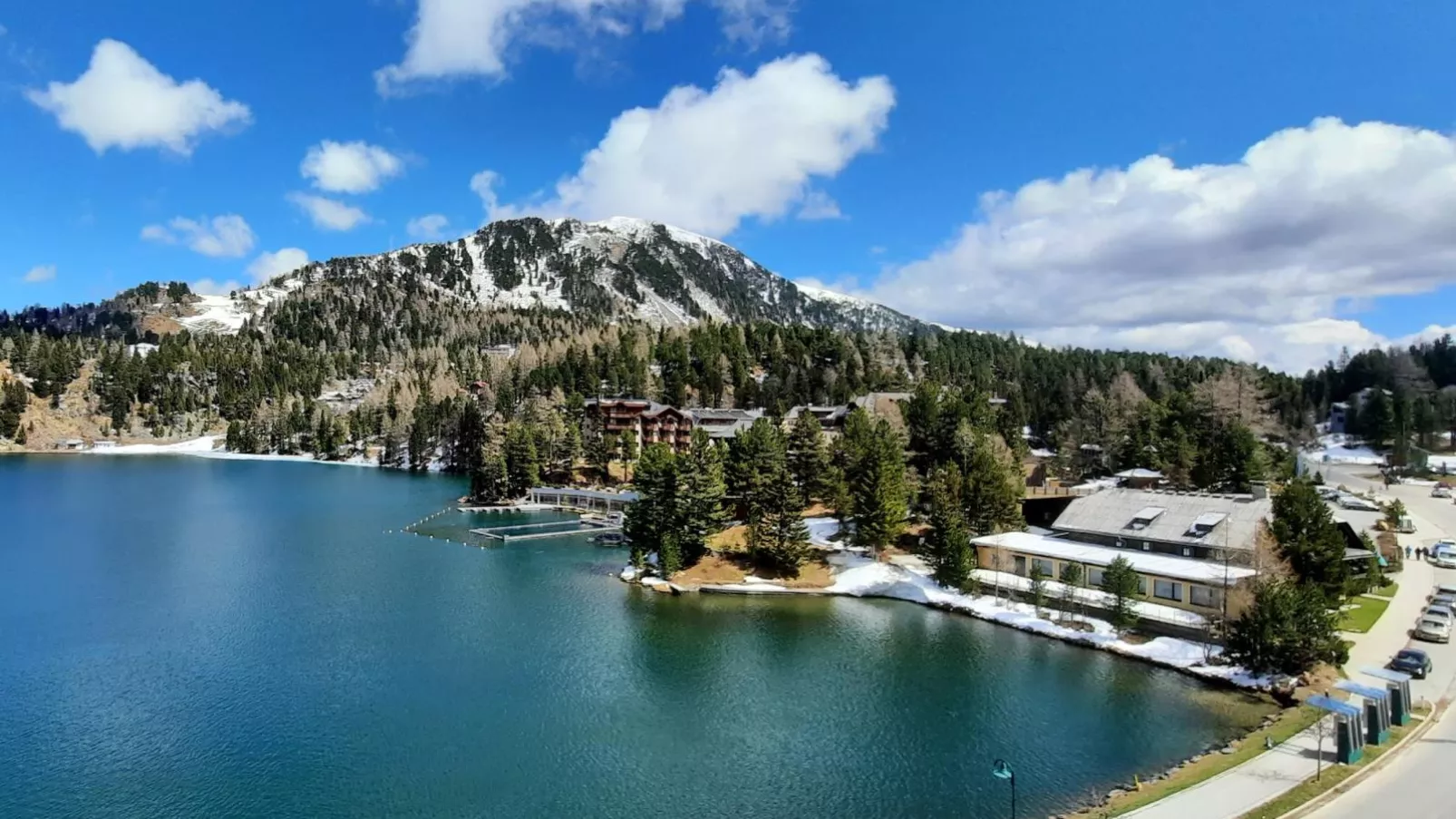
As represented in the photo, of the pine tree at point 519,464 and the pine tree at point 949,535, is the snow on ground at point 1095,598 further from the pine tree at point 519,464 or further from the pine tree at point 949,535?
the pine tree at point 519,464

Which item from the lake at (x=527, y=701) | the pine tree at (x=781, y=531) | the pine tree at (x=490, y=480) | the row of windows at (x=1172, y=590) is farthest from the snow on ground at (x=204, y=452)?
the row of windows at (x=1172, y=590)

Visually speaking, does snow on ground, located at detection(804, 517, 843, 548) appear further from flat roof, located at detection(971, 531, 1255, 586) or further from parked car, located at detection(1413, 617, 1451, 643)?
parked car, located at detection(1413, 617, 1451, 643)

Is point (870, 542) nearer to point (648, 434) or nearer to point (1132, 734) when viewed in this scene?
point (1132, 734)

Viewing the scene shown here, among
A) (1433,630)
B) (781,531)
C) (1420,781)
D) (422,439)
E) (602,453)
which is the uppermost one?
(422,439)

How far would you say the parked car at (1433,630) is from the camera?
113 ft

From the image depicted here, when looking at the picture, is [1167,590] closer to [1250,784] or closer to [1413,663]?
[1413,663]

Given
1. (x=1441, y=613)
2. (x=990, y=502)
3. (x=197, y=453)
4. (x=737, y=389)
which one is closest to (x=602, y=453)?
(x=737, y=389)

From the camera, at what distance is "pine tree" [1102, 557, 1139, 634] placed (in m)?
39.6

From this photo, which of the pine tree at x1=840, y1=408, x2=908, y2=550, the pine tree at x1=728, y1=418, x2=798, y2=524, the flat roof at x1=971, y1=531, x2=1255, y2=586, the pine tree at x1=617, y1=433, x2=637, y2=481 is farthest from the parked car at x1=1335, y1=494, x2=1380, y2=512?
the pine tree at x1=617, y1=433, x2=637, y2=481

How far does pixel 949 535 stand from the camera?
4834 centimetres

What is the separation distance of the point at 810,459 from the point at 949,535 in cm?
1577

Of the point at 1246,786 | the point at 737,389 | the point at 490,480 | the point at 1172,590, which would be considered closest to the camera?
the point at 1246,786

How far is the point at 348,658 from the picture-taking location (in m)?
37.6

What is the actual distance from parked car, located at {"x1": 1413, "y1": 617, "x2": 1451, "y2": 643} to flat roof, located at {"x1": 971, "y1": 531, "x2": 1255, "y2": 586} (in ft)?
21.3
